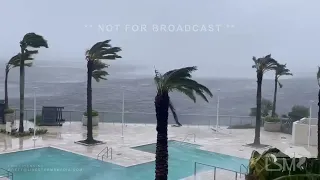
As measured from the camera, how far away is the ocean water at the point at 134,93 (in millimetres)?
39594

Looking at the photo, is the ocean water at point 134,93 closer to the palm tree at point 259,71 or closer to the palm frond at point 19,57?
the palm frond at point 19,57

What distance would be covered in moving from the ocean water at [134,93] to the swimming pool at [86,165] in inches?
848

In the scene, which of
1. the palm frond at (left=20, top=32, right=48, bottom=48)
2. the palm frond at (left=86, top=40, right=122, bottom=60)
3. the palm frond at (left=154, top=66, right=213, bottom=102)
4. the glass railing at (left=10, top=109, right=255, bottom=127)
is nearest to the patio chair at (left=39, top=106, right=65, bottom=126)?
the glass railing at (left=10, top=109, right=255, bottom=127)

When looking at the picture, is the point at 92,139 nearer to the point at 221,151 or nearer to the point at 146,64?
the point at 221,151

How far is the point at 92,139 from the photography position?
41.1 ft

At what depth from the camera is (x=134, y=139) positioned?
43.7 feet

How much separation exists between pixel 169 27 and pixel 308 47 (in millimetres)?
19416

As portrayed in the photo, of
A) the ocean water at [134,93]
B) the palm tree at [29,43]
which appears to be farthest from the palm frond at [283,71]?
the ocean water at [134,93]

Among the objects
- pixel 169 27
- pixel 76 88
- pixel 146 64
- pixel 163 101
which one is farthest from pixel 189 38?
pixel 163 101

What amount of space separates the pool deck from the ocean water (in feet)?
58.0

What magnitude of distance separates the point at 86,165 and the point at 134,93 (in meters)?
38.5

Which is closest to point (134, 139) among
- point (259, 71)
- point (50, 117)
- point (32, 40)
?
point (50, 117)

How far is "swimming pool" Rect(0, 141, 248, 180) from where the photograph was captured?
9352 millimetres

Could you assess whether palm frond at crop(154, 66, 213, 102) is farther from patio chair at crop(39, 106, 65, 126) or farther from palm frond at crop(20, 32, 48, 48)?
patio chair at crop(39, 106, 65, 126)
